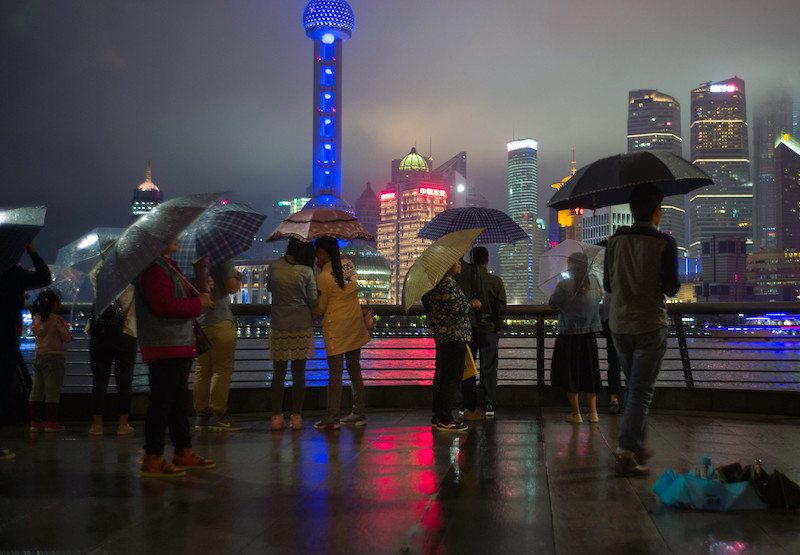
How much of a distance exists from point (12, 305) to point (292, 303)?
2458 mm

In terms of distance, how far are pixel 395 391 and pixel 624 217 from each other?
3.50 metres

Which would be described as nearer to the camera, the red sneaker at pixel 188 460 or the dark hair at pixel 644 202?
the dark hair at pixel 644 202

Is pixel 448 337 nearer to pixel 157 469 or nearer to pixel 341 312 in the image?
pixel 341 312

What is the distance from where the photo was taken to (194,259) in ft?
19.8

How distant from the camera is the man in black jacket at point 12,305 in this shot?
5477 mm

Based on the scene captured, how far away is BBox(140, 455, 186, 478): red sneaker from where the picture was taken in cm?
496

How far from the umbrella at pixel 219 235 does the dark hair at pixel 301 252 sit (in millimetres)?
577

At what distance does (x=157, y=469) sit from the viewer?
4977 mm

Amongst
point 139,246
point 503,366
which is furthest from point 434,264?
point 503,366

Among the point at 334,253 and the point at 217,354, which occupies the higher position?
the point at 334,253

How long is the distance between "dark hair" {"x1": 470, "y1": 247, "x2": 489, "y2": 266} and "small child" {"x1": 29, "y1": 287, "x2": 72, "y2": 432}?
441 centimetres

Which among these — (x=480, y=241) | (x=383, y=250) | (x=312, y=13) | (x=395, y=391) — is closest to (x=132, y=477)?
(x=395, y=391)

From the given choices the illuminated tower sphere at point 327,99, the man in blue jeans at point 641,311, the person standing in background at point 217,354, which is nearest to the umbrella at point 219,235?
the person standing in background at point 217,354

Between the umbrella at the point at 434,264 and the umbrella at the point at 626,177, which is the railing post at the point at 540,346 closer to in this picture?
the umbrella at the point at 434,264
